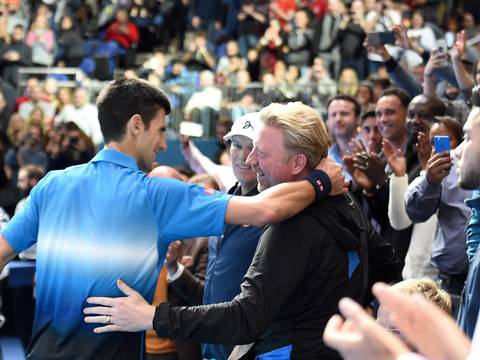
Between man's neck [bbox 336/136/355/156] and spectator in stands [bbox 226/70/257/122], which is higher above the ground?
man's neck [bbox 336/136/355/156]

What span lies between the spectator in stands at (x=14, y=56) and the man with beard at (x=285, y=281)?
14162 mm

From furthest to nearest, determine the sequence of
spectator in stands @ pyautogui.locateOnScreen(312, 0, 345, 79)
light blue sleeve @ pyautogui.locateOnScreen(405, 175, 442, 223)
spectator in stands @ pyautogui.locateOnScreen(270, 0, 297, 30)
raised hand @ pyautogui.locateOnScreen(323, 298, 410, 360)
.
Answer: spectator in stands @ pyautogui.locateOnScreen(270, 0, 297, 30) < spectator in stands @ pyautogui.locateOnScreen(312, 0, 345, 79) < light blue sleeve @ pyautogui.locateOnScreen(405, 175, 442, 223) < raised hand @ pyautogui.locateOnScreen(323, 298, 410, 360)

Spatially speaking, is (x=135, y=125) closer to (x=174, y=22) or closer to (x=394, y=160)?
(x=394, y=160)

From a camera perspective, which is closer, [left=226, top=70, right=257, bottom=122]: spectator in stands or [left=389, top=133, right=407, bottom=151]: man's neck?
[left=389, top=133, right=407, bottom=151]: man's neck

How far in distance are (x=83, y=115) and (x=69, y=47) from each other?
4.39 meters

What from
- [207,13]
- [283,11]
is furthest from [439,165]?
[207,13]

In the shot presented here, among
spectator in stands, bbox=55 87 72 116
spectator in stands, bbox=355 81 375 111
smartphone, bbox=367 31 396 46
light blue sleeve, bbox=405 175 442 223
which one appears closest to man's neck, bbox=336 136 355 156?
smartphone, bbox=367 31 396 46

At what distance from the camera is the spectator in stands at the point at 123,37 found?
19.6 meters

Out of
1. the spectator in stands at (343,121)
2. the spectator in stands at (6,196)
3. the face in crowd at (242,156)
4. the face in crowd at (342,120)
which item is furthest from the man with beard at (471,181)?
the spectator in stands at (6,196)

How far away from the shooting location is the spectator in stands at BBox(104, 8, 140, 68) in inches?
773

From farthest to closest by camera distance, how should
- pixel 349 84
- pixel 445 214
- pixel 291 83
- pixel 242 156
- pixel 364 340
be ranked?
pixel 291 83 < pixel 349 84 < pixel 445 214 < pixel 242 156 < pixel 364 340

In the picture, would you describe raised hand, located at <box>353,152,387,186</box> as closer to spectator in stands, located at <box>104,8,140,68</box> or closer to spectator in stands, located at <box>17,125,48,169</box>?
spectator in stands, located at <box>17,125,48,169</box>

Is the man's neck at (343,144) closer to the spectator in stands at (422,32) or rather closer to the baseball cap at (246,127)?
the baseball cap at (246,127)

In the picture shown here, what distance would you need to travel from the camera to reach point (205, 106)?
14773 millimetres
